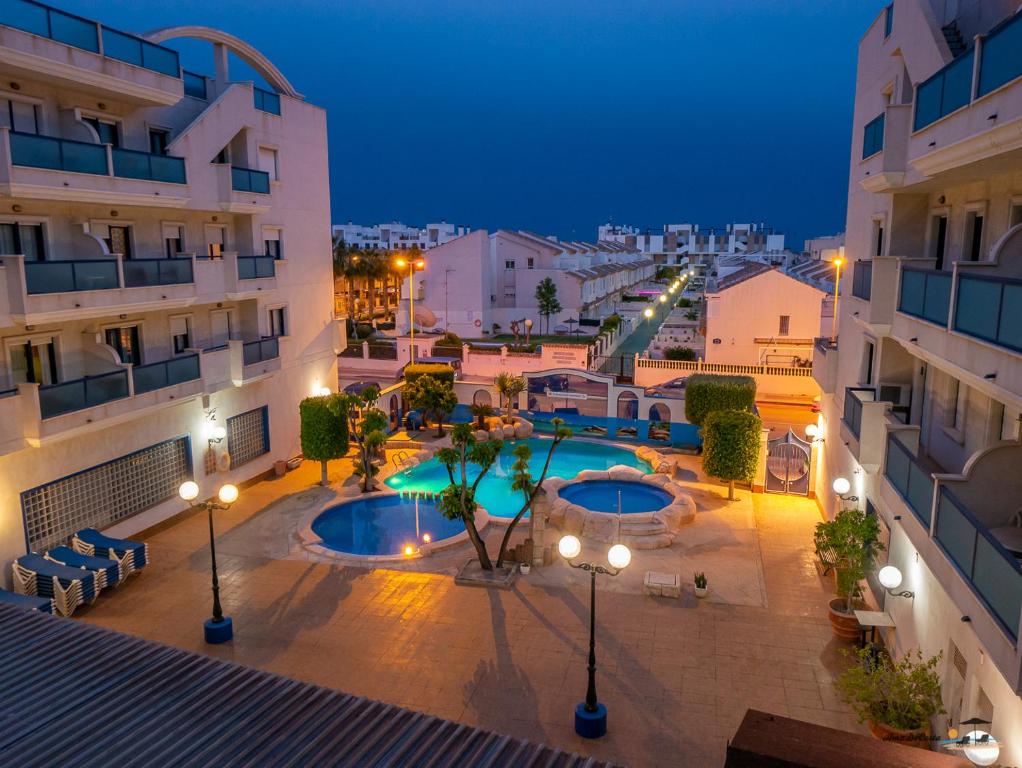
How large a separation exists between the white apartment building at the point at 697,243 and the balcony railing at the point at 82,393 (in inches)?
5425

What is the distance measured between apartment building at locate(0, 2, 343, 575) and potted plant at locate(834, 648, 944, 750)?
16266 mm

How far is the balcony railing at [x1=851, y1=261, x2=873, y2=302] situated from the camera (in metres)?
15.5

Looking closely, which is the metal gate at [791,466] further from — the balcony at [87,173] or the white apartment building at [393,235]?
the white apartment building at [393,235]

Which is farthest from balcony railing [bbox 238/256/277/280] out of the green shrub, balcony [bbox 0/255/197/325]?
the green shrub

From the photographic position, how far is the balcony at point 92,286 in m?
15.3

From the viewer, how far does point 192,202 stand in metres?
20.7

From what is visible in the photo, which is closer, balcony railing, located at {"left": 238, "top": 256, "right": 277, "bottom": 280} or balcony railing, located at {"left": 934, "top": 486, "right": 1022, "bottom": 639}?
balcony railing, located at {"left": 934, "top": 486, "right": 1022, "bottom": 639}

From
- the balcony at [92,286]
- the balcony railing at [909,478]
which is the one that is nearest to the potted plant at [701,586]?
the balcony railing at [909,478]

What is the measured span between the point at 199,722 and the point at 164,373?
42.5 ft

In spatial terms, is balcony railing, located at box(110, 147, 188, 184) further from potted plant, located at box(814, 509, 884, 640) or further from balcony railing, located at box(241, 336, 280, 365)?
potted plant, located at box(814, 509, 884, 640)

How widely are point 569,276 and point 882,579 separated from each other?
51.8 m

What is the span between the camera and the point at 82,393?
16.7m

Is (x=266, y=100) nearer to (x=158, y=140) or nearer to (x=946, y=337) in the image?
(x=158, y=140)

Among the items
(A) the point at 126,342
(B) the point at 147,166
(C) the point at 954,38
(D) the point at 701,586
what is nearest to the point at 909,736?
(D) the point at 701,586
